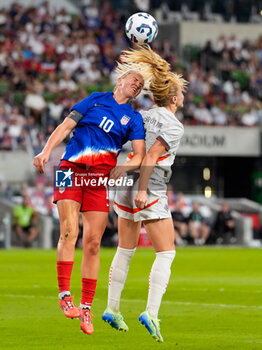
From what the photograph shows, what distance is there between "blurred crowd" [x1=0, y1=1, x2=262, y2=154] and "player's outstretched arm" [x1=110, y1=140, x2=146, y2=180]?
2115cm

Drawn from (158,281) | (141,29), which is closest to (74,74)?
(141,29)

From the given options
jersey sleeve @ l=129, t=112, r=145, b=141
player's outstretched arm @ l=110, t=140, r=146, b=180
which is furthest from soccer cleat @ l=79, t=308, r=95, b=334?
jersey sleeve @ l=129, t=112, r=145, b=141

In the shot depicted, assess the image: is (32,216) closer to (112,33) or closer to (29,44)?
(29,44)

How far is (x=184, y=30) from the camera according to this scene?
40469 mm

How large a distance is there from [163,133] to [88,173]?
0.74 metres

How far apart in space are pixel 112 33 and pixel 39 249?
13.6 meters

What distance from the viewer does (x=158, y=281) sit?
841cm

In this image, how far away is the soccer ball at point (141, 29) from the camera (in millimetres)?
9995

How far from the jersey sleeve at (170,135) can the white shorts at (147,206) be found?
1.21ft

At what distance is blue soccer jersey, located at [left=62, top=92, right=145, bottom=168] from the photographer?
8.53 m

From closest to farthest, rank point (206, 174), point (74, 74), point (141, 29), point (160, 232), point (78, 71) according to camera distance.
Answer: point (160, 232), point (141, 29), point (74, 74), point (78, 71), point (206, 174)

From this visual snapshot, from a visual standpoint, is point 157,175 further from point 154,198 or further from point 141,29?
point 141,29

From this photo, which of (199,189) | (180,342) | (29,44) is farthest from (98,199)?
(199,189)

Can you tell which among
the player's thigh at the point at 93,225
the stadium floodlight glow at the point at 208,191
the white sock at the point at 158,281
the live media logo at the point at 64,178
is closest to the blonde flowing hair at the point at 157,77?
the live media logo at the point at 64,178
